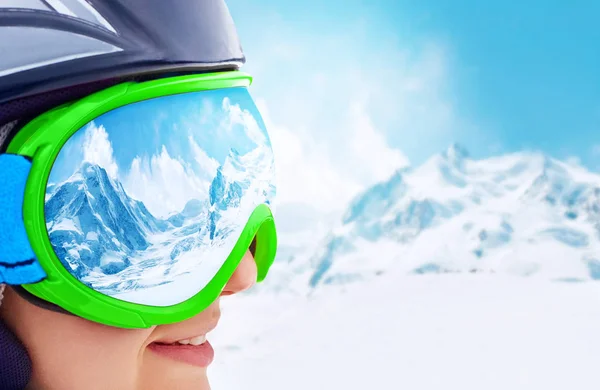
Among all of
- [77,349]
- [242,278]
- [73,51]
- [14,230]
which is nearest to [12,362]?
[77,349]

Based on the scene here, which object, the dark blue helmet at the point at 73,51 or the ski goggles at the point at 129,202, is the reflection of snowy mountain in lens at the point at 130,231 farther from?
the dark blue helmet at the point at 73,51

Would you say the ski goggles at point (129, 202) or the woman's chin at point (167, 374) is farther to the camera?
the woman's chin at point (167, 374)

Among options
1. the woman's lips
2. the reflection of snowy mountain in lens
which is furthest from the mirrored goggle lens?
the woman's lips

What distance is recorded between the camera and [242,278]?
1.43m

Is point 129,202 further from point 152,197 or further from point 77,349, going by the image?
point 77,349

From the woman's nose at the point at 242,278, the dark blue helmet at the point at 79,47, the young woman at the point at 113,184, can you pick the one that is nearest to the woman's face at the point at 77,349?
the young woman at the point at 113,184

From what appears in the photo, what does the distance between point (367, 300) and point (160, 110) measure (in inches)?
167

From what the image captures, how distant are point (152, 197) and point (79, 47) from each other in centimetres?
28

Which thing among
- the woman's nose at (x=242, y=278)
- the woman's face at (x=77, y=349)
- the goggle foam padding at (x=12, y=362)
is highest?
the woman's nose at (x=242, y=278)

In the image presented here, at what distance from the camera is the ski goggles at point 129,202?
1.15m

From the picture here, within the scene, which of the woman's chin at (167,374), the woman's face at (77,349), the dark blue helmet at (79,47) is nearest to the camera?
the dark blue helmet at (79,47)

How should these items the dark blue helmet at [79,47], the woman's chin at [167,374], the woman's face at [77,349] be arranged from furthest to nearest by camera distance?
the woman's chin at [167,374] < the woman's face at [77,349] < the dark blue helmet at [79,47]

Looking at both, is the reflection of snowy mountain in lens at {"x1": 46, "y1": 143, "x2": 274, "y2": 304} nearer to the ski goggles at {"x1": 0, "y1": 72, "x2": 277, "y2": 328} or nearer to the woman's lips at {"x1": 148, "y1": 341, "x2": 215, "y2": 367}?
the ski goggles at {"x1": 0, "y1": 72, "x2": 277, "y2": 328}

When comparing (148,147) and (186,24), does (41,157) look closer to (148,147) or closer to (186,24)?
(148,147)
